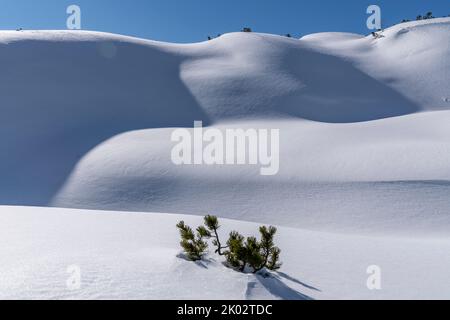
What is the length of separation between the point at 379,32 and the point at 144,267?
57.4 metres

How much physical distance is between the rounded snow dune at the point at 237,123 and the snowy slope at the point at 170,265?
2.73 metres

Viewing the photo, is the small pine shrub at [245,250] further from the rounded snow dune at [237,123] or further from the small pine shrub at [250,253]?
the rounded snow dune at [237,123]

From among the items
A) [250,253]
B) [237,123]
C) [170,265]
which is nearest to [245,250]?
[250,253]

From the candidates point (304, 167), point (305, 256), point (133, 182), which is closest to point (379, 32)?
point (304, 167)

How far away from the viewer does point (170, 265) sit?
5.41 m

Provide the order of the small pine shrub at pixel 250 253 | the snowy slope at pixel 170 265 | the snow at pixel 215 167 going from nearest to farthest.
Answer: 1. the snowy slope at pixel 170 265
2. the small pine shrub at pixel 250 253
3. the snow at pixel 215 167

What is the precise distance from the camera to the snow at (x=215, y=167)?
18.4 ft

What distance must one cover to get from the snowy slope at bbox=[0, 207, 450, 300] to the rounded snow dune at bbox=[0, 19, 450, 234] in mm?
2726

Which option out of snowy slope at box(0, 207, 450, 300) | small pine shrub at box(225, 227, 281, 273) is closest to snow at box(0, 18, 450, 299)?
snowy slope at box(0, 207, 450, 300)

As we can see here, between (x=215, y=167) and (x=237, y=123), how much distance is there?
9.16 meters

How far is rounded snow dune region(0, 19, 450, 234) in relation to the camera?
12008 millimetres

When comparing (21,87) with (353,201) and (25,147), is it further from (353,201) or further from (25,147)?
(353,201)

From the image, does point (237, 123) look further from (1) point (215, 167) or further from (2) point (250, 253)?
(2) point (250, 253)

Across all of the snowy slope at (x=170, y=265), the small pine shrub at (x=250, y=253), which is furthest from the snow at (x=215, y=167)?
the small pine shrub at (x=250, y=253)
